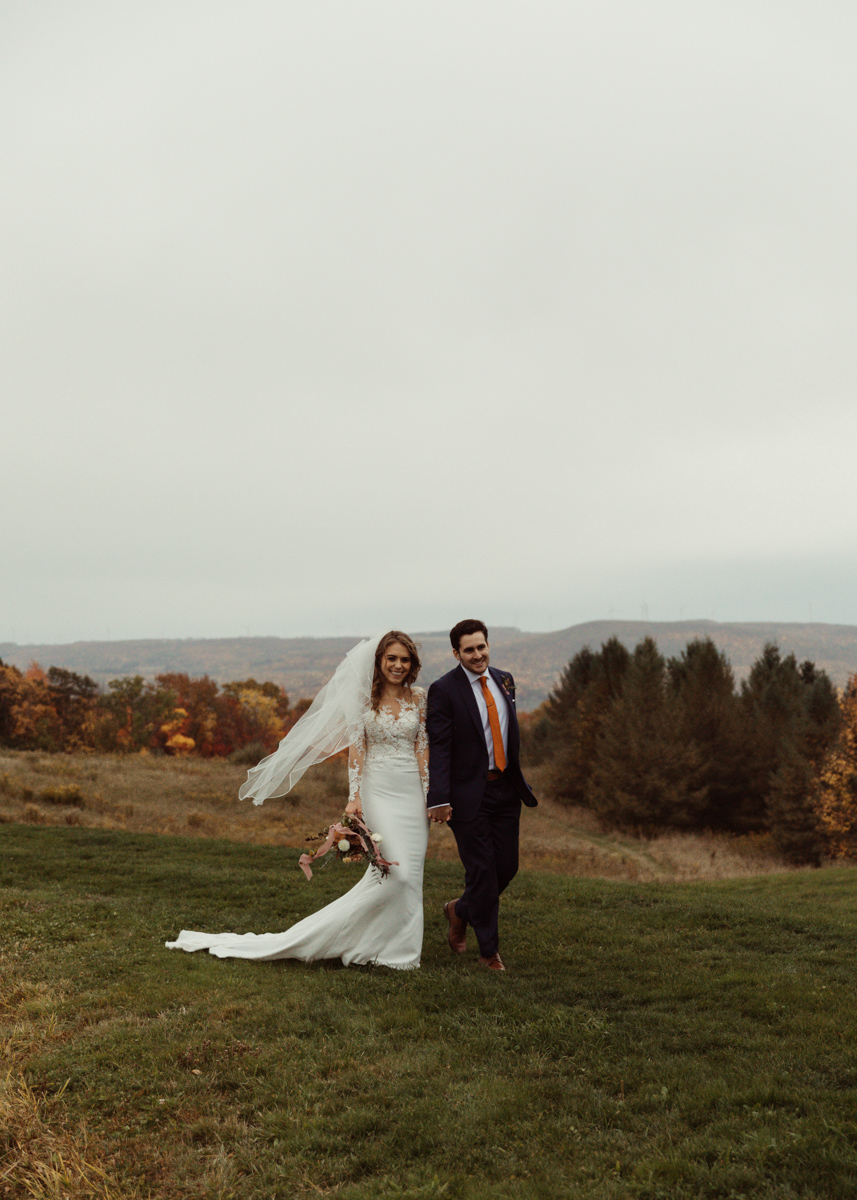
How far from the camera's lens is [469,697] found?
760cm

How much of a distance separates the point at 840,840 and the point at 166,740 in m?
56.9

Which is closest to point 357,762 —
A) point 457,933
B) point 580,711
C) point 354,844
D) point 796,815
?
point 354,844

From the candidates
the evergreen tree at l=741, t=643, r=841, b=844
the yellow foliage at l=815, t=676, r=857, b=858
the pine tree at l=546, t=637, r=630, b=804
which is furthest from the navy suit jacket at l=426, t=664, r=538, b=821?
the pine tree at l=546, t=637, r=630, b=804

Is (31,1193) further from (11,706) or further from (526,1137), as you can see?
(11,706)

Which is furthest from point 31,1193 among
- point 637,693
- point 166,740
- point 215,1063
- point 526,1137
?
point 166,740

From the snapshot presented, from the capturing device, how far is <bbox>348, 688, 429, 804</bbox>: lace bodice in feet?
25.5

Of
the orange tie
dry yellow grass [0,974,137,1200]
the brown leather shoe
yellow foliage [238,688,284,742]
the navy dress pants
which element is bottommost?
yellow foliage [238,688,284,742]

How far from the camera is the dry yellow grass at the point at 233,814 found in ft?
73.0

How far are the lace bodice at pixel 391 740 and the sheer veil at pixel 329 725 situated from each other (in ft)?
0.40

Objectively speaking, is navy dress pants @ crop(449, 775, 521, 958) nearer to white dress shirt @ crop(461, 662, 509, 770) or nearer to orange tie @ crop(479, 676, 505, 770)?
orange tie @ crop(479, 676, 505, 770)

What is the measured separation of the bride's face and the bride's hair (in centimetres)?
4

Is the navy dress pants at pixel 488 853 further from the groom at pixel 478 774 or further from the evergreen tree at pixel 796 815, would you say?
the evergreen tree at pixel 796 815

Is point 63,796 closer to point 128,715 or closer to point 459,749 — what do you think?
point 459,749

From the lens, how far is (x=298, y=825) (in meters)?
27.1
